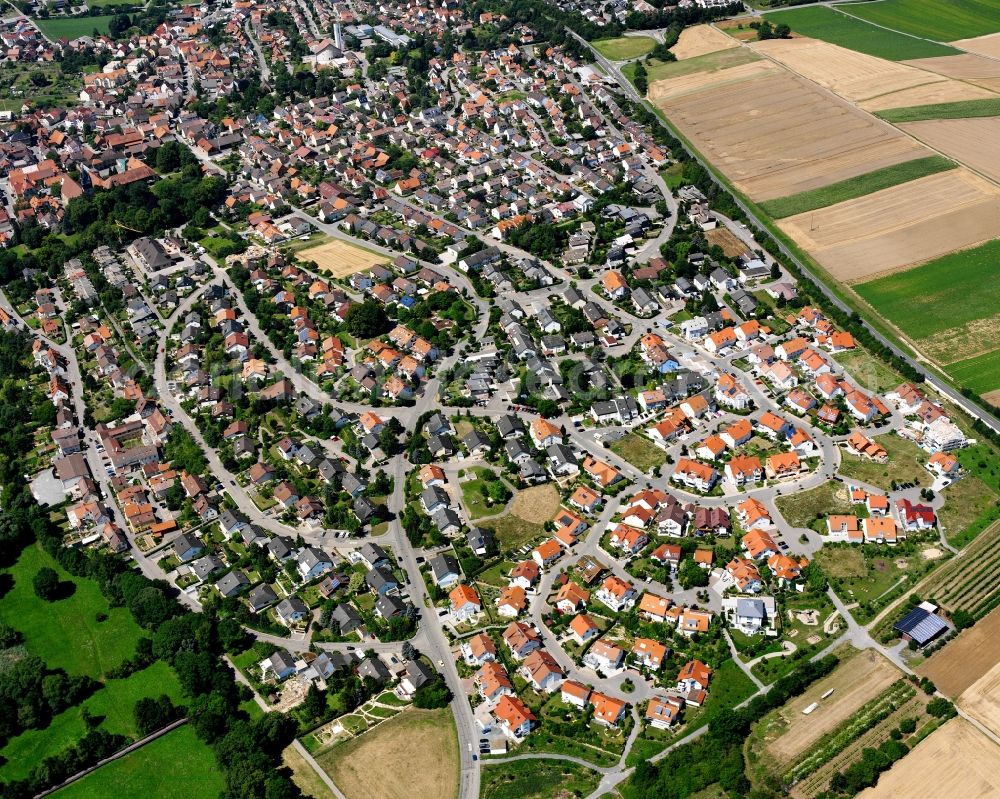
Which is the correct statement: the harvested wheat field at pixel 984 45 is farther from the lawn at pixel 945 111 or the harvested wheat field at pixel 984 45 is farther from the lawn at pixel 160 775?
the lawn at pixel 160 775

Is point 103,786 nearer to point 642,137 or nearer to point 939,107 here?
point 642,137

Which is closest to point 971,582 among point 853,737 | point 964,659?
point 964,659

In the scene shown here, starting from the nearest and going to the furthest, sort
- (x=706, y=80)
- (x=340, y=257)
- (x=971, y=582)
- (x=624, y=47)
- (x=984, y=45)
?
(x=971, y=582), (x=340, y=257), (x=706, y=80), (x=984, y=45), (x=624, y=47)

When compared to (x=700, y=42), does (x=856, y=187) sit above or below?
below

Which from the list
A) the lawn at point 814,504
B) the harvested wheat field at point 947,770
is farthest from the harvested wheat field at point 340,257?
the harvested wheat field at point 947,770

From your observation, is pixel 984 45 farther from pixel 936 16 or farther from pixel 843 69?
pixel 843 69

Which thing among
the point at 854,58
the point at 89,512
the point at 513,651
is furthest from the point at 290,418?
the point at 854,58

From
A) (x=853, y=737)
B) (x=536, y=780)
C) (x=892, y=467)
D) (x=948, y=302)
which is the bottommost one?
(x=536, y=780)
